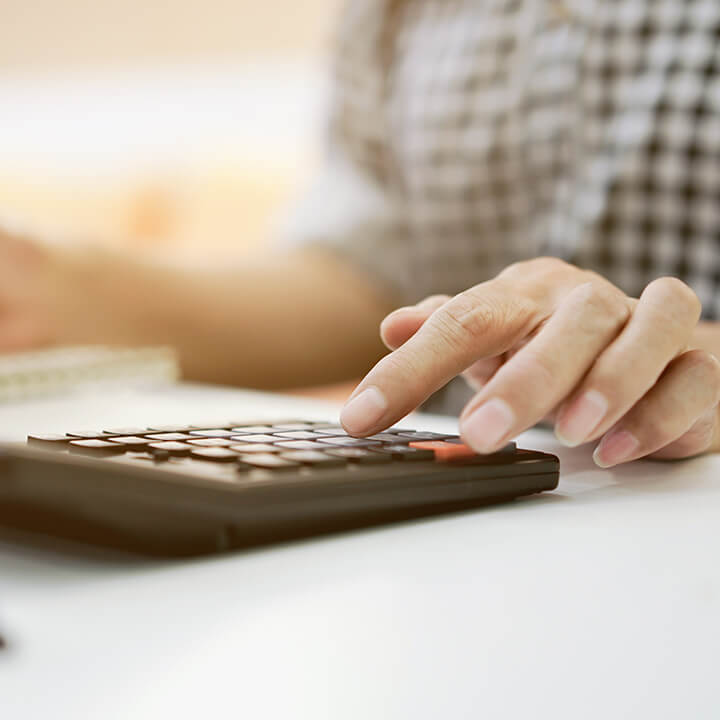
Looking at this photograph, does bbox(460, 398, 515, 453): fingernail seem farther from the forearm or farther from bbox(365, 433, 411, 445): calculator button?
the forearm

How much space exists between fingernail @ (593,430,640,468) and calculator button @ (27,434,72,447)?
0.16 meters

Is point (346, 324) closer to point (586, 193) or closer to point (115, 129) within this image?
point (586, 193)

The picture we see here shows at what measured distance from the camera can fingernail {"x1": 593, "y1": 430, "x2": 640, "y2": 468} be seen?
0.26 meters

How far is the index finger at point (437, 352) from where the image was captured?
25 centimetres

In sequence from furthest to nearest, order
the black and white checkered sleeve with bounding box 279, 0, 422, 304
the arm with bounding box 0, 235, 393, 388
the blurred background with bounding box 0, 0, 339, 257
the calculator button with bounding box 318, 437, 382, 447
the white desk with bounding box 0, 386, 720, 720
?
1. the blurred background with bounding box 0, 0, 339, 257
2. the black and white checkered sleeve with bounding box 279, 0, 422, 304
3. the arm with bounding box 0, 235, 393, 388
4. the calculator button with bounding box 318, 437, 382, 447
5. the white desk with bounding box 0, 386, 720, 720

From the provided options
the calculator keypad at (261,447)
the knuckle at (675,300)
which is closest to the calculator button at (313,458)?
the calculator keypad at (261,447)

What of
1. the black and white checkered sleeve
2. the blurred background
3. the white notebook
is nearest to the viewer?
the white notebook

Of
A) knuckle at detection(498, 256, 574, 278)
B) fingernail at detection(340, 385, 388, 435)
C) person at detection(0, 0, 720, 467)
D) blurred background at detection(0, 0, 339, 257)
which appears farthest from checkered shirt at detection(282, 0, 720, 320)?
blurred background at detection(0, 0, 339, 257)

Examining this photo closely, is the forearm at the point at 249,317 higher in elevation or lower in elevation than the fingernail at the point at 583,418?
higher

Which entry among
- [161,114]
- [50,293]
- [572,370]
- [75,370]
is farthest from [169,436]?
[161,114]

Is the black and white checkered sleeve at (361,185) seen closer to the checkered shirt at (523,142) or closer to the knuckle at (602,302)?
the checkered shirt at (523,142)

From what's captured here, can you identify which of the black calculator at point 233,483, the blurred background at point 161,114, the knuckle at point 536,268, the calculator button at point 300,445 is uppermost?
the blurred background at point 161,114

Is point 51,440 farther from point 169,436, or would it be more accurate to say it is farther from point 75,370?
point 75,370

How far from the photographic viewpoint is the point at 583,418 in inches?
9.6
